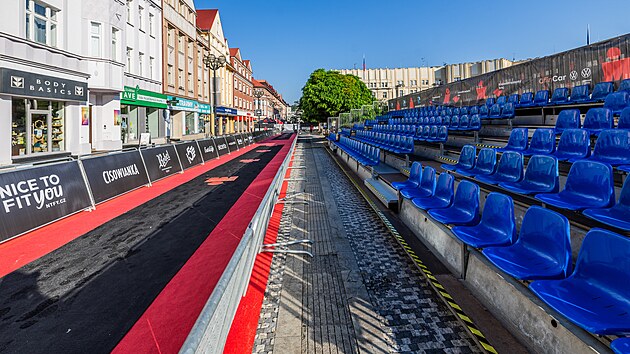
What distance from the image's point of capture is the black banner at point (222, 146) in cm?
2096

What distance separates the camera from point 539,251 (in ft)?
10.4

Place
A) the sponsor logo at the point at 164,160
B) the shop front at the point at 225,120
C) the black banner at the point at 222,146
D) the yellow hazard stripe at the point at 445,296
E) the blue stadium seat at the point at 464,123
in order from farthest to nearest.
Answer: the shop front at the point at 225,120 → the black banner at the point at 222,146 → the sponsor logo at the point at 164,160 → the blue stadium seat at the point at 464,123 → the yellow hazard stripe at the point at 445,296

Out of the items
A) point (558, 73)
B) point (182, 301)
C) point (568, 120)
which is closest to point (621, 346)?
point (182, 301)

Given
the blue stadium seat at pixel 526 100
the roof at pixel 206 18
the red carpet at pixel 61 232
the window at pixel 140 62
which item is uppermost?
the roof at pixel 206 18

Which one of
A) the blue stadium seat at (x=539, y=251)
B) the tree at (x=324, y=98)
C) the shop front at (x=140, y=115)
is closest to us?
the blue stadium seat at (x=539, y=251)

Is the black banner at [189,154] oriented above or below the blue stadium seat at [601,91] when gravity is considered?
below

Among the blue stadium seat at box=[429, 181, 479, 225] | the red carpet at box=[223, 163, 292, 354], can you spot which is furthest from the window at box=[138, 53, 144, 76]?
the blue stadium seat at box=[429, 181, 479, 225]

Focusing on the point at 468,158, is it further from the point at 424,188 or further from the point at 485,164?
the point at 424,188

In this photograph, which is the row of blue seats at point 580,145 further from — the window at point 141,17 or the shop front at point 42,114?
the window at point 141,17

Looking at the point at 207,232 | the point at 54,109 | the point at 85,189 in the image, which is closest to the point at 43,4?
the point at 54,109

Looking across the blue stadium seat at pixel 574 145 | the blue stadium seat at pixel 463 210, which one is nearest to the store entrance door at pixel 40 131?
the blue stadium seat at pixel 463 210

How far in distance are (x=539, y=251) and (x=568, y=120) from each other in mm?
6670

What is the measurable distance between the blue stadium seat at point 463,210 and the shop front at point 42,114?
1744cm

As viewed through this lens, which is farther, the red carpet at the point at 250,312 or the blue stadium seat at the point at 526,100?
the blue stadium seat at the point at 526,100
